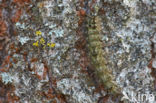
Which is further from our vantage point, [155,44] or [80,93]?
[80,93]

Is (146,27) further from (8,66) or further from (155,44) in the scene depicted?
(8,66)

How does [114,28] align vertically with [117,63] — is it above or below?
above

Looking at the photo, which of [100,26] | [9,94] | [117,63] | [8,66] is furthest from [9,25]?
[117,63]

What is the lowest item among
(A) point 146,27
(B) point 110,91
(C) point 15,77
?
(B) point 110,91
